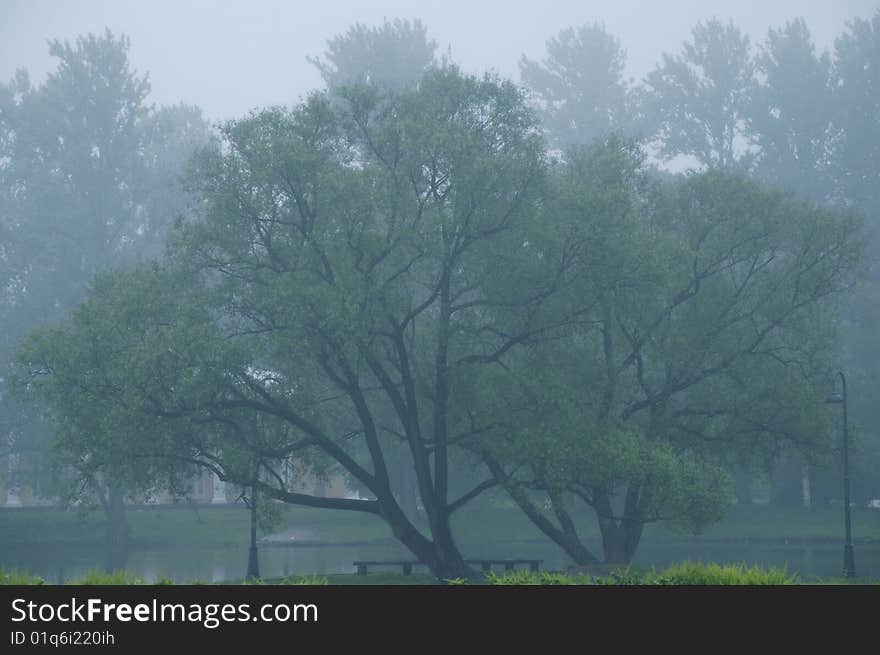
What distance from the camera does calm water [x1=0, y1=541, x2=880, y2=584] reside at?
4797cm

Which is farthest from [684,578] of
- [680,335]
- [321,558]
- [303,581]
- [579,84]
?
[579,84]

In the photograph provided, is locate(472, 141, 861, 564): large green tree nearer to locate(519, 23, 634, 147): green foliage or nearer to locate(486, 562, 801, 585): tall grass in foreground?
locate(486, 562, 801, 585): tall grass in foreground

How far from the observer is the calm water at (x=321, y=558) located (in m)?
48.0

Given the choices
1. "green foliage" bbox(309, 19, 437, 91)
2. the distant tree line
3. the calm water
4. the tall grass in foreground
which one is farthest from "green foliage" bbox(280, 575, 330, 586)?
"green foliage" bbox(309, 19, 437, 91)

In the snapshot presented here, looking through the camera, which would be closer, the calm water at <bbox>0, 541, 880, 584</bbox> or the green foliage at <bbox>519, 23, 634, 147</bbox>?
the calm water at <bbox>0, 541, 880, 584</bbox>

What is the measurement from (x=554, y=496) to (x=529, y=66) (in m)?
60.8

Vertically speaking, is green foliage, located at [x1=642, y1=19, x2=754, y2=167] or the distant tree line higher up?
green foliage, located at [x1=642, y1=19, x2=754, y2=167]

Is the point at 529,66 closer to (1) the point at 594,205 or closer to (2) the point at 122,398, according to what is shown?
(1) the point at 594,205

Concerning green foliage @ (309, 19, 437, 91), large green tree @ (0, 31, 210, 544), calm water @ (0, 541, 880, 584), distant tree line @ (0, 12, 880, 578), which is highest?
green foliage @ (309, 19, 437, 91)

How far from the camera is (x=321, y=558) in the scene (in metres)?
58.1

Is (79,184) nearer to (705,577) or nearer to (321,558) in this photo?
(321,558)

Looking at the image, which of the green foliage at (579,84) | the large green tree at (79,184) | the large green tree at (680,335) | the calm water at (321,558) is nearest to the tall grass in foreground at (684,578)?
the large green tree at (680,335)

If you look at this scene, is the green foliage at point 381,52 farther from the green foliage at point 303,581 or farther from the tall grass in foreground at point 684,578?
the tall grass in foreground at point 684,578
